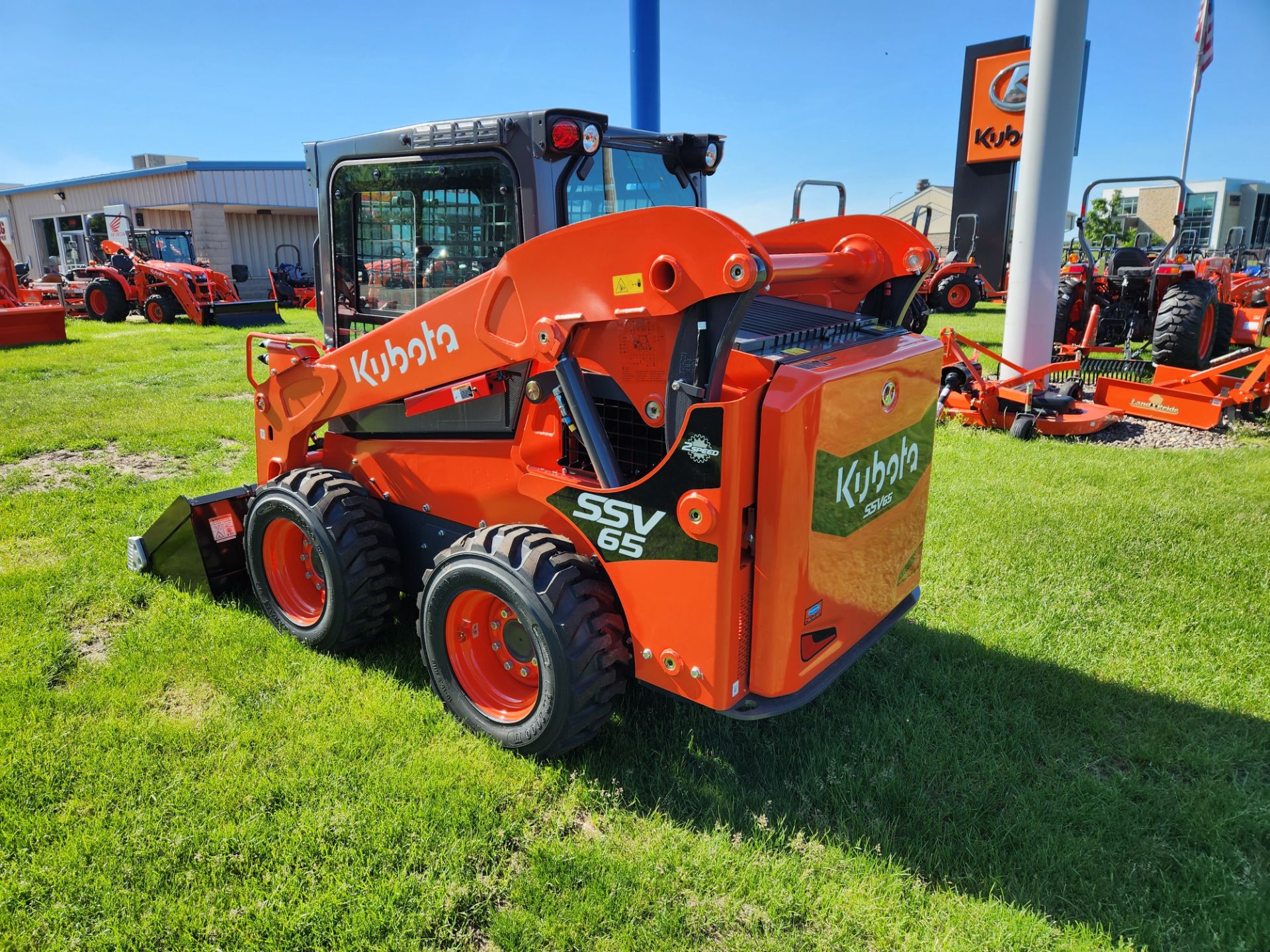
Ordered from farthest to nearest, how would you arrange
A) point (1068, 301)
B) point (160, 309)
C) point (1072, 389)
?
point (160, 309)
point (1068, 301)
point (1072, 389)

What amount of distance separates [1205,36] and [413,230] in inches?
1265

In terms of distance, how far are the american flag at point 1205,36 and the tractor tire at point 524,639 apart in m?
31.9

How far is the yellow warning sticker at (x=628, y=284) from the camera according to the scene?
260cm

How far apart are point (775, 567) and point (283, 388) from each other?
2821mm

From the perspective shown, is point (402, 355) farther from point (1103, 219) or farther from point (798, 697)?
point (1103, 219)

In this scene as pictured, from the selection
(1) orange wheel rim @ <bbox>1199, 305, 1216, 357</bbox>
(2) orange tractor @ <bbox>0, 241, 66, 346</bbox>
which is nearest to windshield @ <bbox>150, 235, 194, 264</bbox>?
(2) orange tractor @ <bbox>0, 241, 66, 346</bbox>

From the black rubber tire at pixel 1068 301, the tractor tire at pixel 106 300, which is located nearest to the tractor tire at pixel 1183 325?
the black rubber tire at pixel 1068 301

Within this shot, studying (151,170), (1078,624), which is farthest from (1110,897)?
(151,170)

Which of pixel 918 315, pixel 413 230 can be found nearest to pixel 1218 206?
pixel 918 315

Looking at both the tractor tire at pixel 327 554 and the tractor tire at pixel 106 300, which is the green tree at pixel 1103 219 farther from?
the tractor tire at pixel 327 554

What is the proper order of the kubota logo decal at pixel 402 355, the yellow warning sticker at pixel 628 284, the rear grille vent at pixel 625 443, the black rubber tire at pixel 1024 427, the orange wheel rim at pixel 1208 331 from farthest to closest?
the orange wheel rim at pixel 1208 331 < the black rubber tire at pixel 1024 427 < the kubota logo decal at pixel 402 355 < the rear grille vent at pixel 625 443 < the yellow warning sticker at pixel 628 284

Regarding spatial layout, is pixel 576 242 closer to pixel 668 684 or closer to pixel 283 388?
pixel 668 684

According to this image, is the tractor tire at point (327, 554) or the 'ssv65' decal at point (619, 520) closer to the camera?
the 'ssv65' decal at point (619, 520)

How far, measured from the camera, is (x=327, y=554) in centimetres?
363
